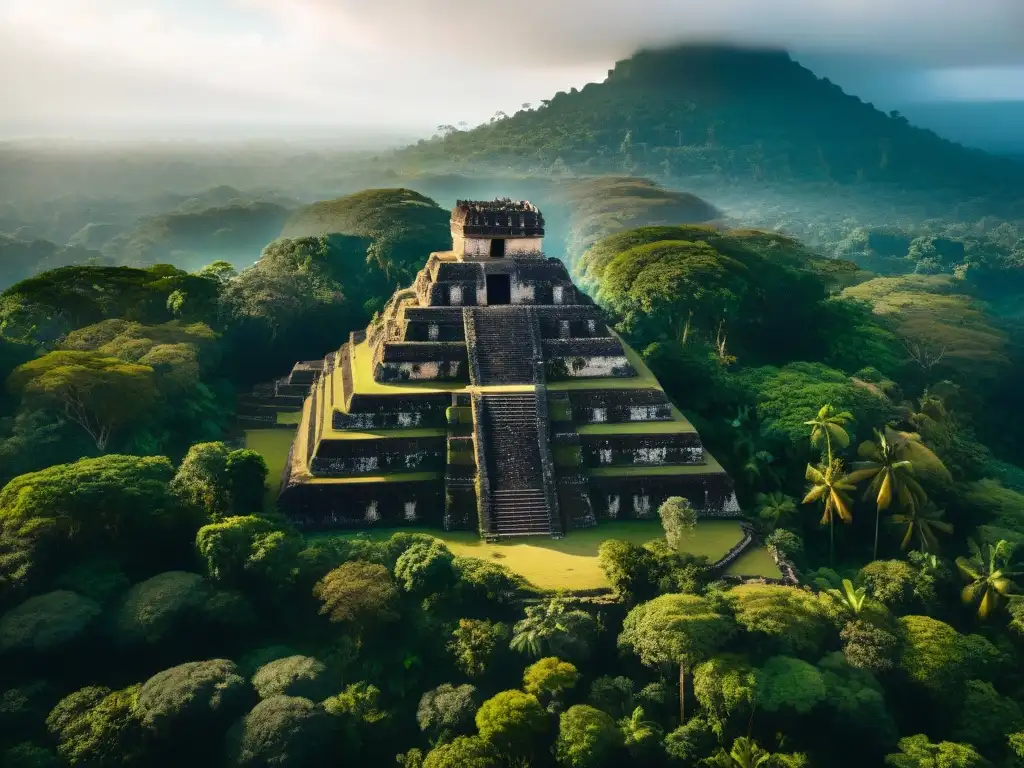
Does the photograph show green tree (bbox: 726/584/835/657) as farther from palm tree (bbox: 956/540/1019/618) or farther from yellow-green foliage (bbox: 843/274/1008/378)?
yellow-green foliage (bbox: 843/274/1008/378)

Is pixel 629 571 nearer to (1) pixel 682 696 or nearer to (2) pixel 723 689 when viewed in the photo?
(1) pixel 682 696

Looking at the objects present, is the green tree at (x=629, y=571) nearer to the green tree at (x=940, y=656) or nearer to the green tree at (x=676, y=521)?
the green tree at (x=676, y=521)

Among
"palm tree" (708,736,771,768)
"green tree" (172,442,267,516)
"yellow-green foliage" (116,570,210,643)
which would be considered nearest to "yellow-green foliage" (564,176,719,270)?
"green tree" (172,442,267,516)

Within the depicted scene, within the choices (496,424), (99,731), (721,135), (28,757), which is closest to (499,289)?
(496,424)

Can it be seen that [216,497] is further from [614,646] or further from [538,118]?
[538,118]

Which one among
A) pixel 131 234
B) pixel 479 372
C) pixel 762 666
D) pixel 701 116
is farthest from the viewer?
pixel 701 116

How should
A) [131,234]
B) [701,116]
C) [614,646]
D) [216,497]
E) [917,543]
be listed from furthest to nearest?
[701,116], [131,234], [917,543], [216,497], [614,646]

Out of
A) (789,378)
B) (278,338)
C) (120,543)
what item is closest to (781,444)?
(789,378)

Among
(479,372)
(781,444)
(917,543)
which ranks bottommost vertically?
(917,543)
